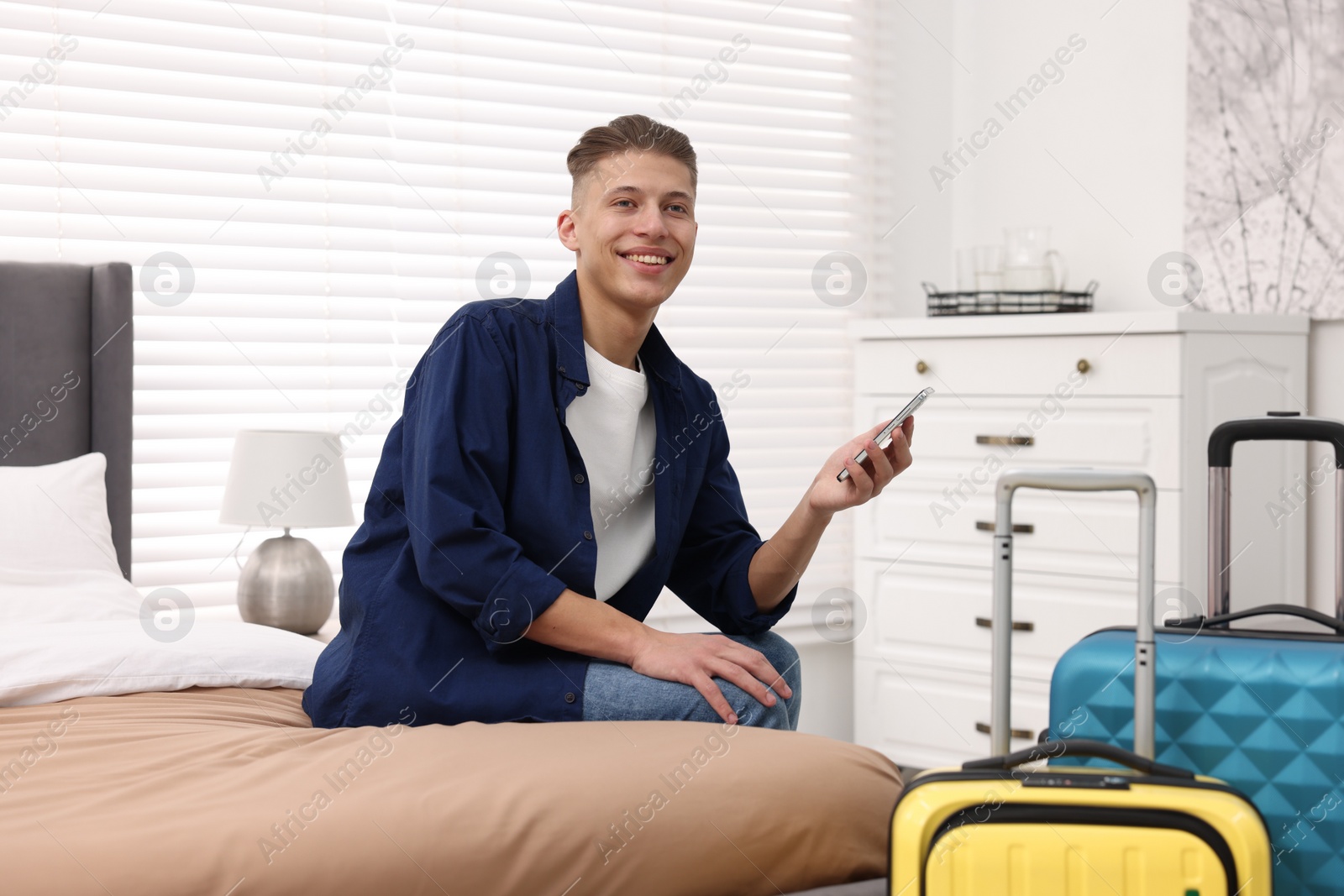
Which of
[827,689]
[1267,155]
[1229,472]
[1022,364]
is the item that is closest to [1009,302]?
[1022,364]

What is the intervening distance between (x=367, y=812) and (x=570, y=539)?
20.9 inches

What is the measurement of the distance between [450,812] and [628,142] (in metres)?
0.99

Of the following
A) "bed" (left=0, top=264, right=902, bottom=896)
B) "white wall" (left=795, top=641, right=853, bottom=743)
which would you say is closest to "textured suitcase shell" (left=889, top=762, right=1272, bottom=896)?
"bed" (left=0, top=264, right=902, bottom=896)

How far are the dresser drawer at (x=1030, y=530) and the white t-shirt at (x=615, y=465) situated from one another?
1.40 m

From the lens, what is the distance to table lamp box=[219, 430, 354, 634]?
8.51 feet

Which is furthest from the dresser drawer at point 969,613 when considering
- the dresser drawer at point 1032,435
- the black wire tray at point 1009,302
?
the black wire tray at point 1009,302

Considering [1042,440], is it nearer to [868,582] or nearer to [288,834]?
[868,582]

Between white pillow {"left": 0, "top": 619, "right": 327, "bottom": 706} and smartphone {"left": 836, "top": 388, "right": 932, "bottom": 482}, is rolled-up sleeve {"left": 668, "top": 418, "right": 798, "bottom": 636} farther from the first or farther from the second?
white pillow {"left": 0, "top": 619, "right": 327, "bottom": 706}

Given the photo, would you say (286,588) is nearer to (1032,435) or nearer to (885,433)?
(885,433)

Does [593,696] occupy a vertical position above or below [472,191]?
below

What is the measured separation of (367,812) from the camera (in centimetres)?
116

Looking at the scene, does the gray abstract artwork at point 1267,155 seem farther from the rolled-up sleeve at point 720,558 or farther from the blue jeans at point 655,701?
the blue jeans at point 655,701

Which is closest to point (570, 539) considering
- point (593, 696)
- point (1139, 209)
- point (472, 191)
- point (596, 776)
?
point (593, 696)

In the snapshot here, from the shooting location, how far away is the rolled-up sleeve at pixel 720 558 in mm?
1766
